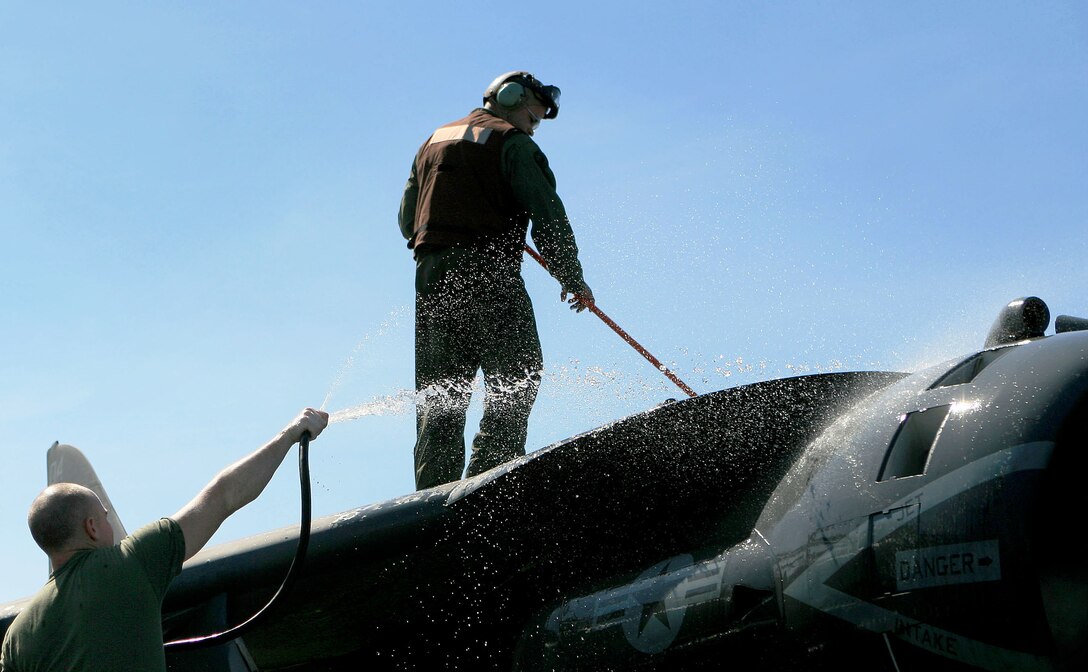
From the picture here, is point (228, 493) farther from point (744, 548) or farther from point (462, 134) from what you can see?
point (462, 134)

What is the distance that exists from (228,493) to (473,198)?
10.2ft

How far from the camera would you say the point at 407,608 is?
178 inches

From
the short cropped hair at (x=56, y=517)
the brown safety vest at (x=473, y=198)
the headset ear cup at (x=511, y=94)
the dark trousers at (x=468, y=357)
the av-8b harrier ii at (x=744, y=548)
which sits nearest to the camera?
the av-8b harrier ii at (x=744, y=548)

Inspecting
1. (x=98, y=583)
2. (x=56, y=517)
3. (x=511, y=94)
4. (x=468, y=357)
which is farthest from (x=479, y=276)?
(x=98, y=583)

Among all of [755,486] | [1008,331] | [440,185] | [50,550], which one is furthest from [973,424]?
[440,185]

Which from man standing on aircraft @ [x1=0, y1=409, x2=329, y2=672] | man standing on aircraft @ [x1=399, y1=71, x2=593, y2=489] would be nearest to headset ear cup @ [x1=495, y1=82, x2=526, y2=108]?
man standing on aircraft @ [x1=399, y1=71, x2=593, y2=489]

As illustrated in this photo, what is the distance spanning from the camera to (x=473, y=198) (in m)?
6.07

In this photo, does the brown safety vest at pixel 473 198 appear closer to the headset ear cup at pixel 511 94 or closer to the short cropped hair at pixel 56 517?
the headset ear cup at pixel 511 94

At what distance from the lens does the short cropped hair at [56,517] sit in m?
2.99

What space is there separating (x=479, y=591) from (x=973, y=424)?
2022mm

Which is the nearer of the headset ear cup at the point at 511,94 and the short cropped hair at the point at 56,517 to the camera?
the short cropped hair at the point at 56,517

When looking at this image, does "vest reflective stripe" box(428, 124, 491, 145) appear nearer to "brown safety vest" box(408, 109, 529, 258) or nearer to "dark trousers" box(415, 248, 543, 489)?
"brown safety vest" box(408, 109, 529, 258)

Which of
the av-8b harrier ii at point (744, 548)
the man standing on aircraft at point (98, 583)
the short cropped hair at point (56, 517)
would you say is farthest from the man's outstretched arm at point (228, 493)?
the av-8b harrier ii at point (744, 548)

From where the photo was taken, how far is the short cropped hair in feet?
9.80
